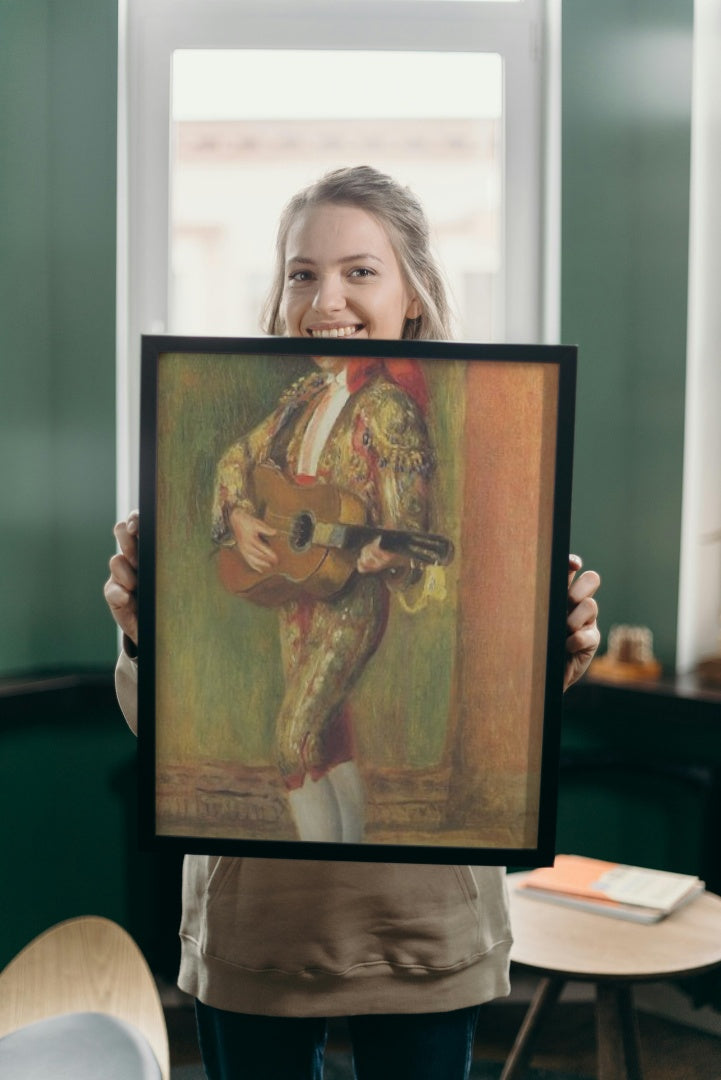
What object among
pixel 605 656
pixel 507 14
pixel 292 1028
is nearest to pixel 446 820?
pixel 292 1028

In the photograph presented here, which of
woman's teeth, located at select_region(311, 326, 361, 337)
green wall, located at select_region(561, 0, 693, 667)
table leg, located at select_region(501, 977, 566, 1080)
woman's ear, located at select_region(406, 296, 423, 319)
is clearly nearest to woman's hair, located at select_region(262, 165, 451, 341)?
woman's ear, located at select_region(406, 296, 423, 319)

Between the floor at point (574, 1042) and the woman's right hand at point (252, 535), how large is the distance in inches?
71.7

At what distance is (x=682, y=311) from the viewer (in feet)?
8.39

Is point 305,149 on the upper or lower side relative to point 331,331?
upper

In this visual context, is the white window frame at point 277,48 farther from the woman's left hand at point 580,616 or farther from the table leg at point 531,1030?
the woman's left hand at point 580,616

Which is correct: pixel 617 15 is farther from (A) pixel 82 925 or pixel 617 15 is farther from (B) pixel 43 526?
(A) pixel 82 925

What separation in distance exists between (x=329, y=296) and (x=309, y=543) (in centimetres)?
30

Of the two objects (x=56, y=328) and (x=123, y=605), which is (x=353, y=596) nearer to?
(x=123, y=605)

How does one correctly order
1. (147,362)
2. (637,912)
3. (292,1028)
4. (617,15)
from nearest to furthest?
(147,362) → (292,1028) → (637,912) → (617,15)

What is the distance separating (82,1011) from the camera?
2.96 feet

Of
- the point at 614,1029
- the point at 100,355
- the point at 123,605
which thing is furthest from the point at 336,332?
the point at 100,355

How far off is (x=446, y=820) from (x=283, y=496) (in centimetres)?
33

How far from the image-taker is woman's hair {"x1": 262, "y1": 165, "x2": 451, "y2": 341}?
117 centimetres

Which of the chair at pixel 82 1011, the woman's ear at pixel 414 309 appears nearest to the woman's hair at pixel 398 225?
the woman's ear at pixel 414 309
